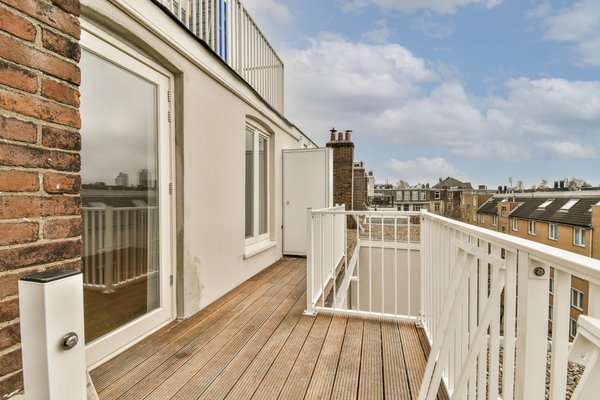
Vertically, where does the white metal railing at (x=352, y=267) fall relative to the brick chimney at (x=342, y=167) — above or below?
below

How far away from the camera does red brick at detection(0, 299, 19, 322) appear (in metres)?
0.81

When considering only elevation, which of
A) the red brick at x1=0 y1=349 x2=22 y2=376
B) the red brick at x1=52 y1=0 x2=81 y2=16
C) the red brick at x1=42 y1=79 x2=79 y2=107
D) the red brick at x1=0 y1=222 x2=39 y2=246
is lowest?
the red brick at x1=0 y1=349 x2=22 y2=376

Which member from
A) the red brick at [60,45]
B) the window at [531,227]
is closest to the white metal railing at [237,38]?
the red brick at [60,45]

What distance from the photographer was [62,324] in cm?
67

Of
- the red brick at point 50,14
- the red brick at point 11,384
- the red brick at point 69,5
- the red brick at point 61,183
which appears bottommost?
the red brick at point 11,384

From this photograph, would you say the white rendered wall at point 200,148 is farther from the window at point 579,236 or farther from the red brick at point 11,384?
the window at point 579,236

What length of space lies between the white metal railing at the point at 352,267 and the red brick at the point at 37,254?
1.85 m

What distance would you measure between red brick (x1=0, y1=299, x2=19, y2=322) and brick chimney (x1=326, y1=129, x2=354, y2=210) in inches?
258

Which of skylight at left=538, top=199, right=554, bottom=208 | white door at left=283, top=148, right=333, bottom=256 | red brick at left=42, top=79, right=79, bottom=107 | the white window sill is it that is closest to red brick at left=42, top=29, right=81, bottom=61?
red brick at left=42, top=79, right=79, bottom=107

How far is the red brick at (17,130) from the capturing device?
812 mm

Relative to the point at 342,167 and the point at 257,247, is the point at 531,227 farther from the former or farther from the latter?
the point at 257,247

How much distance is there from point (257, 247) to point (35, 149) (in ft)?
10.5

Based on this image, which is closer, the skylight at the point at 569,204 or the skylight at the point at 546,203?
the skylight at the point at 569,204

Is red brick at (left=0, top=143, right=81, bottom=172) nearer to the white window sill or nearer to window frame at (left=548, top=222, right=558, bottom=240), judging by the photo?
the white window sill
